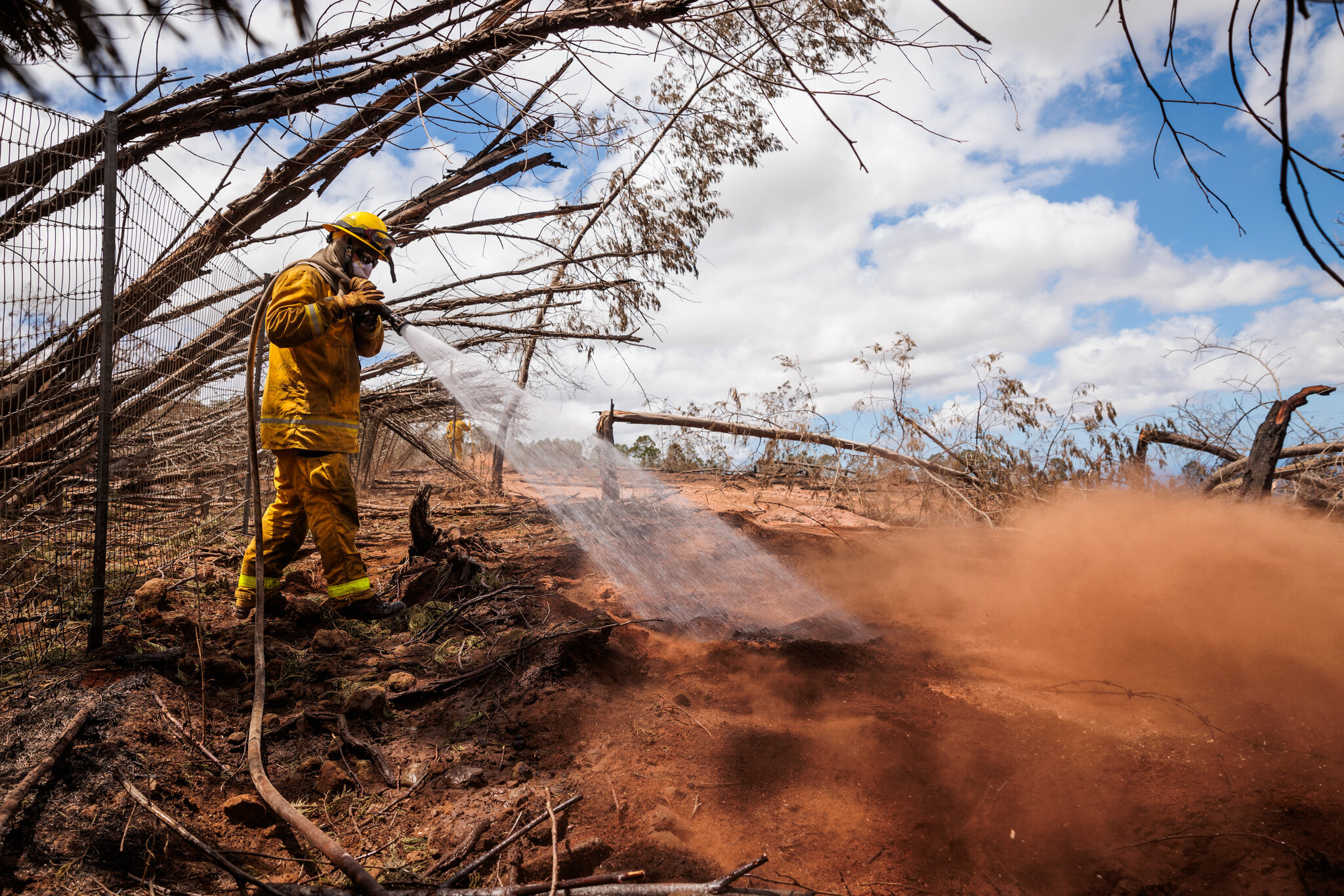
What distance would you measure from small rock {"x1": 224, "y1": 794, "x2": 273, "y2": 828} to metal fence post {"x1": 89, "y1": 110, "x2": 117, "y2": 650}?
171 centimetres

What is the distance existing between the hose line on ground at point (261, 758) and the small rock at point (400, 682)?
0.58 metres

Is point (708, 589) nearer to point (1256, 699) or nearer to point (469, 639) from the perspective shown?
point (469, 639)

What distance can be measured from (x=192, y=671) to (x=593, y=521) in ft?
14.9

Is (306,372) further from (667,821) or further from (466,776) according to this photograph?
(667,821)

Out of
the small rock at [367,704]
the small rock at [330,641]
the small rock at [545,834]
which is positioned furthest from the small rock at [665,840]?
the small rock at [330,641]

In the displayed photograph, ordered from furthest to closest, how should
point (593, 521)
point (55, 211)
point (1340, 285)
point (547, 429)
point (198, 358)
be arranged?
point (593, 521) → point (547, 429) → point (198, 358) → point (55, 211) → point (1340, 285)

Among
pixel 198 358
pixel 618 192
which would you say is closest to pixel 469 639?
pixel 198 358

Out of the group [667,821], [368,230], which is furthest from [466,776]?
[368,230]

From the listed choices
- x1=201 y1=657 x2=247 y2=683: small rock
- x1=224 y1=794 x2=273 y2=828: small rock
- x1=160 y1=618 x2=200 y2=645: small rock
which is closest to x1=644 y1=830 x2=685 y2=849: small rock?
x1=224 y1=794 x2=273 y2=828: small rock

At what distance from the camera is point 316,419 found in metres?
4.20

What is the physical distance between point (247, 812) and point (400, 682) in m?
1.11

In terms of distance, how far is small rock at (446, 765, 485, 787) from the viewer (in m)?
2.78

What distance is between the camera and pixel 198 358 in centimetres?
459

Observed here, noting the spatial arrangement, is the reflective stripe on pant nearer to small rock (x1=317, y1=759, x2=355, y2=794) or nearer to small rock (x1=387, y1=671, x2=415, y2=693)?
small rock (x1=387, y1=671, x2=415, y2=693)
